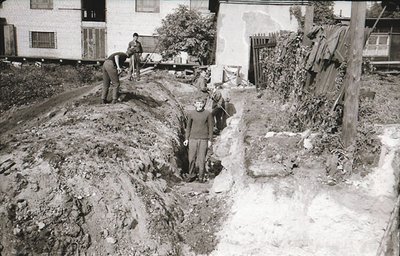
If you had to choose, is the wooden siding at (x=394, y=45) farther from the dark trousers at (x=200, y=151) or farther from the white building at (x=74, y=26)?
the dark trousers at (x=200, y=151)

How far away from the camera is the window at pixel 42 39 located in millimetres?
25531

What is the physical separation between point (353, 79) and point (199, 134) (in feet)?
11.4

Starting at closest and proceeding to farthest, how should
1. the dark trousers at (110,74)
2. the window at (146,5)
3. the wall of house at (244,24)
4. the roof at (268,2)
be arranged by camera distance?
the dark trousers at (110,74), the roof at (268,2), the wall of house at (244,24), the window at (146,5)

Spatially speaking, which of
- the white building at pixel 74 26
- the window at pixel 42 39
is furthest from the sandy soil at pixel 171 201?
the window at pixel 42 39

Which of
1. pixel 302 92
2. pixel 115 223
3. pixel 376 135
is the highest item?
pixel 302 92

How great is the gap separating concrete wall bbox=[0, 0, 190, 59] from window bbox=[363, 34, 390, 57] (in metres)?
11.4

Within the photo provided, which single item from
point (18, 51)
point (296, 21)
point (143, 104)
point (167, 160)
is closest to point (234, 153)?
point (167, 160)

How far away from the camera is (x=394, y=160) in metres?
6.81

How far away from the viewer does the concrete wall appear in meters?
24.8

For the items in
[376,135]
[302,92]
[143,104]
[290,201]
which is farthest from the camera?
[143,104]

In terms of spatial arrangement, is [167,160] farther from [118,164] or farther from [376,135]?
[376,135]

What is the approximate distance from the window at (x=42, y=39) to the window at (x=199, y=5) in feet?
31.0

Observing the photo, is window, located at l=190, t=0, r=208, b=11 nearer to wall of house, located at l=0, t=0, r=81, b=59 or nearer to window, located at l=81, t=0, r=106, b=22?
window, located at l=81, t=0, r=106, b=22

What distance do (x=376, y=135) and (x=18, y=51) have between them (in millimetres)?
24851
